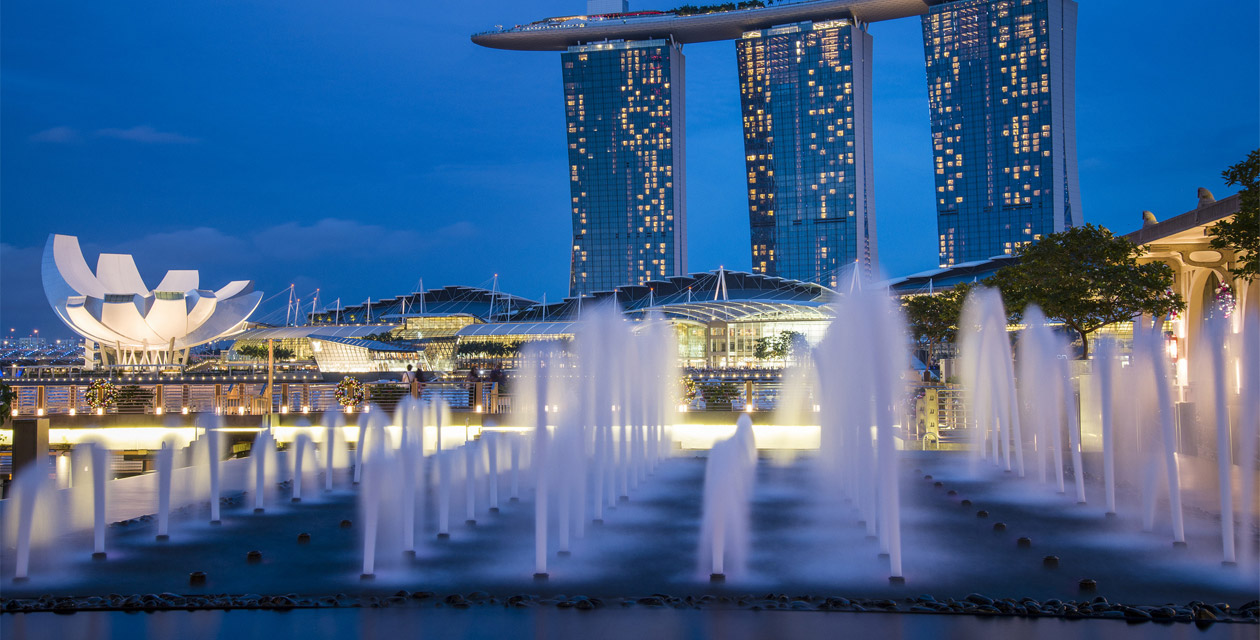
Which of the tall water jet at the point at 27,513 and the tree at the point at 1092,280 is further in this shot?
the tree at the point at 1092,280

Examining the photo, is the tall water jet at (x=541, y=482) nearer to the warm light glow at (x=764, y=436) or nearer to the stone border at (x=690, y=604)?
the stone border at (x=690, y=604)

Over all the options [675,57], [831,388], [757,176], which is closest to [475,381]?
[831,388]

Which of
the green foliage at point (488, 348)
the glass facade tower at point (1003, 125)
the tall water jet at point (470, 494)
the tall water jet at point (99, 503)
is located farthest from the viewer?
the glass facade tower at point (1003, 125)

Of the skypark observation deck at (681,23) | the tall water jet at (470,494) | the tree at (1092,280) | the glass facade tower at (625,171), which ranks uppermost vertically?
the skypark observation deck at (681,23)

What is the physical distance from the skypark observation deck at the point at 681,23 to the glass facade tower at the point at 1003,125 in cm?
982

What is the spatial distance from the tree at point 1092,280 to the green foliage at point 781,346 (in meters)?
39.6

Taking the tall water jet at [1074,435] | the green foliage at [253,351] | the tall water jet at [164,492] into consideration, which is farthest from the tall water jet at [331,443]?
the green foliage at [253,351]

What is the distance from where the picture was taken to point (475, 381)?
20.7 meters

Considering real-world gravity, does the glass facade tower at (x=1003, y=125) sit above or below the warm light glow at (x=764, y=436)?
above

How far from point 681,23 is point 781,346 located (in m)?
60.8

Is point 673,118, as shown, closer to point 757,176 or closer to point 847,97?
point 757,176

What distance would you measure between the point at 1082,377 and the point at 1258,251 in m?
3.80

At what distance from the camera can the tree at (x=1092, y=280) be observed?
17.9 m

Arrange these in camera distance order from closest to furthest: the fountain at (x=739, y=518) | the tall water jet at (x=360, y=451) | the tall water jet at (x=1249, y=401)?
the fountain at (x=739, y=518) < the tall water jet at (x=1249, y=401) < the tall water jet at (x=360, y=451)
